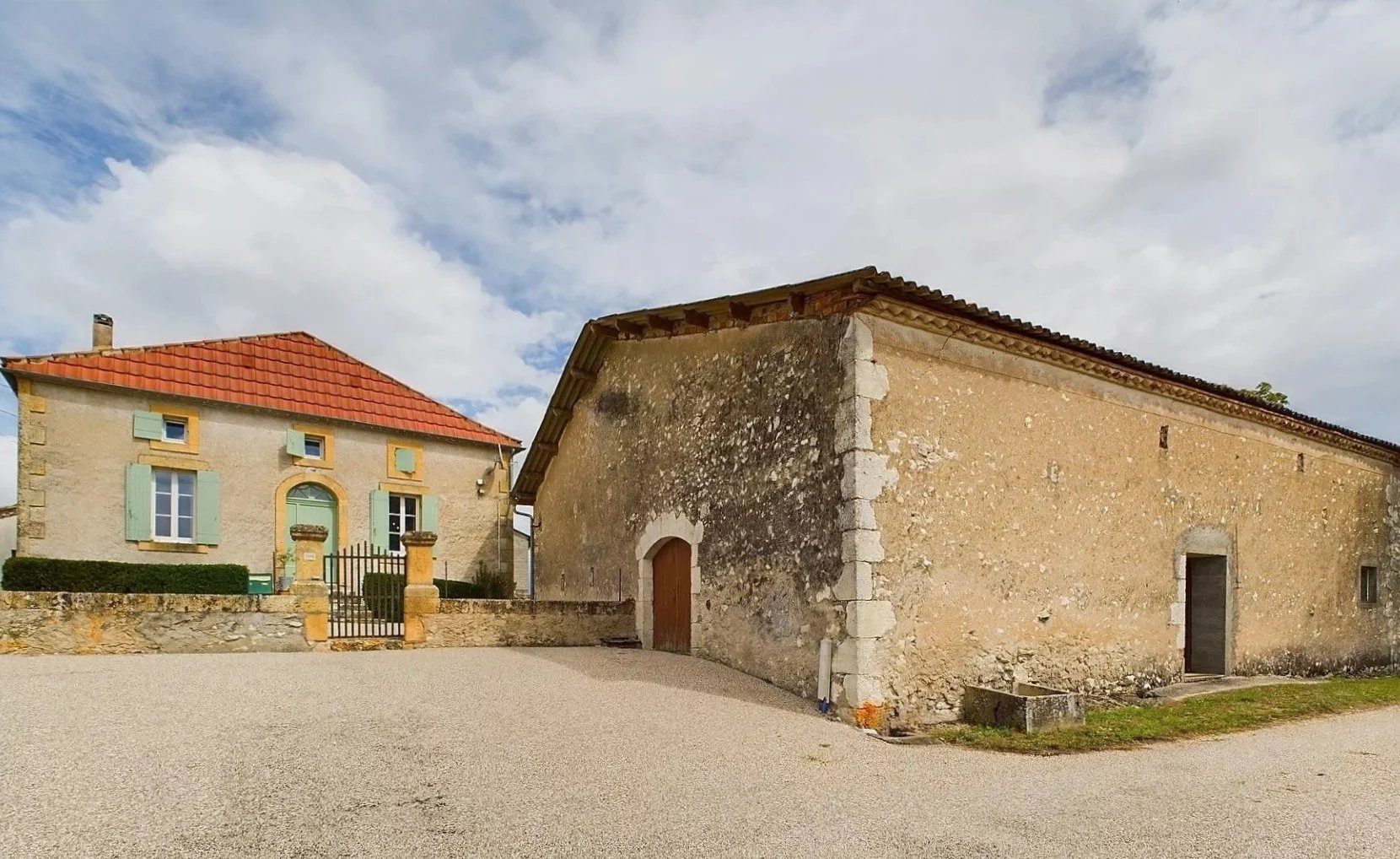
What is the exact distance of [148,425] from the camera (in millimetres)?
14867

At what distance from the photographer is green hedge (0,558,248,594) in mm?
12727

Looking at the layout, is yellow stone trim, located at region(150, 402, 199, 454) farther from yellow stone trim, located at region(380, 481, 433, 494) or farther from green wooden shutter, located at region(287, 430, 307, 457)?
yellow stone trim, located at region(380, 481, 433, 494)

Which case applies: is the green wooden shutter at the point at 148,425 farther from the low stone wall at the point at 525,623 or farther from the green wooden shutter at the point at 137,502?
the low stone wall at the point at 525,623

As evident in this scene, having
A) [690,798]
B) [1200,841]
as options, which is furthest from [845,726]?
[1200,841]

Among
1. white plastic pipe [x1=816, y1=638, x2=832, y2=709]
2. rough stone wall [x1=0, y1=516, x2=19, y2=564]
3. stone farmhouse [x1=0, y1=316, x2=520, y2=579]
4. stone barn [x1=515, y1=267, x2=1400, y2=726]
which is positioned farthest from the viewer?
rough stone wall [x1=0, y1=516, x2=19, y2=564]

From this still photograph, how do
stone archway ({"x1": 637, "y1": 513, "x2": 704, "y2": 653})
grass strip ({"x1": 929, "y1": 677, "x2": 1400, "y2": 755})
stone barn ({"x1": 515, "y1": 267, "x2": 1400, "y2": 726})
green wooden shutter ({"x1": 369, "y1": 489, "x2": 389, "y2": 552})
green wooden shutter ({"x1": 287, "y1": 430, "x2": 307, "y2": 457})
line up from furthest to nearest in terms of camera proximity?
green wooden shutter ({"x1": 369, "y1": 489, "x2": 389, "y2": 552}), green wooden shutter ({"x1": 287, "y1": 430, "x2": 307, "y2": 457}), stone archway ({"x1": 637, "y1": 513, "x2": 704, "y2": 653}), stone barn ({"x1": 515, "y1": 267, "x2": 1400, "y2": 726}), grass strip ({"x1": 929, "y1": 677, "x2": 1400, "y2": 755})

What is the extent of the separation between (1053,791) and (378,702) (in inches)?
221

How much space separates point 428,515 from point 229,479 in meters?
4.10

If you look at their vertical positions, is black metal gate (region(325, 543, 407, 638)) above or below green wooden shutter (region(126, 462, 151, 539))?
below

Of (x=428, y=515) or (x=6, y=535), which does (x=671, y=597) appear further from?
(x=6, y=535)

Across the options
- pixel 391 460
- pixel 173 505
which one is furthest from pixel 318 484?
pixel 173 505

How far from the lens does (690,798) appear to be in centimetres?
492

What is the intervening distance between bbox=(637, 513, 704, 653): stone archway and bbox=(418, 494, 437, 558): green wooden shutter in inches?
343

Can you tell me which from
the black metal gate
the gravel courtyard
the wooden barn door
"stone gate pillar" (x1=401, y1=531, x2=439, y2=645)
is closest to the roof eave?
the black metal gate
